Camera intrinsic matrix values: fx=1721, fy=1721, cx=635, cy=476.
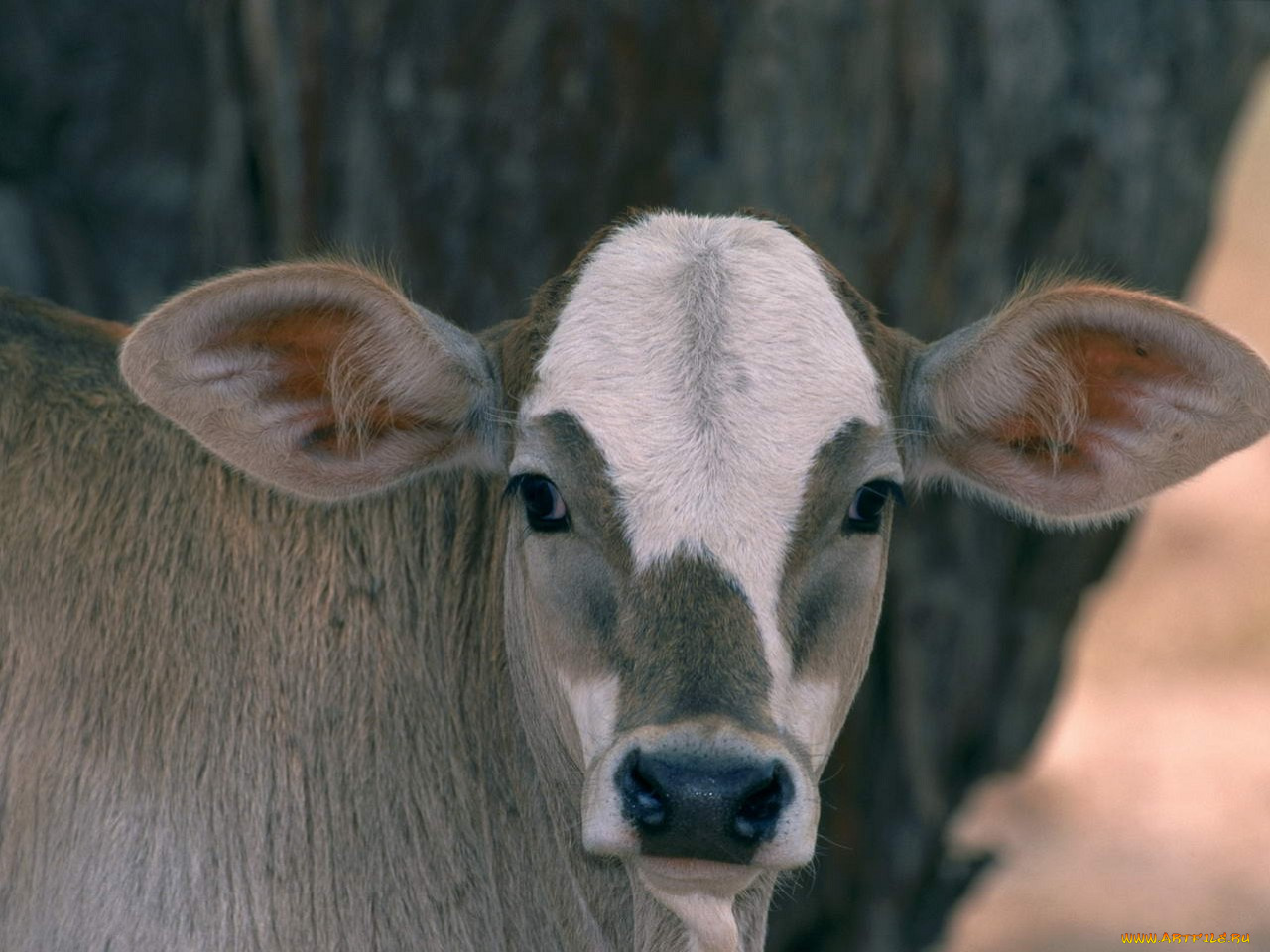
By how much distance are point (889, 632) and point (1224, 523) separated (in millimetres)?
8233

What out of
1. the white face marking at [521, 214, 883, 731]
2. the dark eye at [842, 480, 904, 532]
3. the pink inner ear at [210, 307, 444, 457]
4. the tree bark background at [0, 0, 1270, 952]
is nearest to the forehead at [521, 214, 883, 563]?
the white face marking at [521, 214, 883, 731]

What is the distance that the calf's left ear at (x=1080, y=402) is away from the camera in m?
4.05

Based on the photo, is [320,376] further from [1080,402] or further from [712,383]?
[1080,402]

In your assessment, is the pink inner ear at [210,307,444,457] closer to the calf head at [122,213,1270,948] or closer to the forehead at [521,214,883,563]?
the calf head at [122,213,1270,948]

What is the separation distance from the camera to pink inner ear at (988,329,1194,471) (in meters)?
4.16

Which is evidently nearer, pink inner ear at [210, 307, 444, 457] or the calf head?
the calf head

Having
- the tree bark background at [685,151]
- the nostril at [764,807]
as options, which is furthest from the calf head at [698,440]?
the tree bark background at [685,151]

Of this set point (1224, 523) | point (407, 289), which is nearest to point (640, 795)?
point (407, 289)

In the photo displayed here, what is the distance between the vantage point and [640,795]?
3.37m

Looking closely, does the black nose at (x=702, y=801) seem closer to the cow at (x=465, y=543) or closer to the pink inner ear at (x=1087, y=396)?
the cow at (x=465, y=543)

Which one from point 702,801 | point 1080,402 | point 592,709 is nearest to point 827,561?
point 592,709

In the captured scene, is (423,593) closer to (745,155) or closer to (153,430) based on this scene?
(153,430)

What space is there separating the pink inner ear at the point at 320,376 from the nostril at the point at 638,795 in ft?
3.98

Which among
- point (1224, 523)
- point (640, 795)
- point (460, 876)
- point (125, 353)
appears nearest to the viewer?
point (640, 795)
